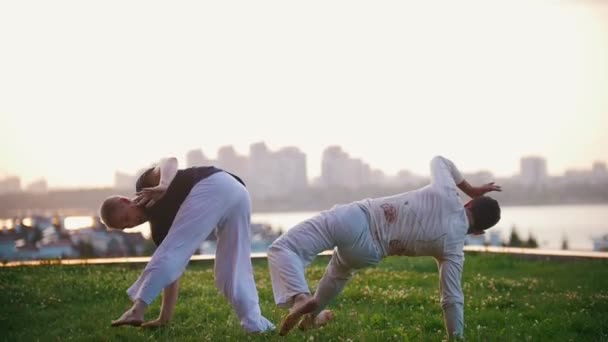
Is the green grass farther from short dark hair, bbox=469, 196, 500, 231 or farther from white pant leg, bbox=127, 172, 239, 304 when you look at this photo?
short dark hair, bbox=469, 196, 500, 231

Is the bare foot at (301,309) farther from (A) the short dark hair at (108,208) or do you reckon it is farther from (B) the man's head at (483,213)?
(A) the short dark hair at (108,208)

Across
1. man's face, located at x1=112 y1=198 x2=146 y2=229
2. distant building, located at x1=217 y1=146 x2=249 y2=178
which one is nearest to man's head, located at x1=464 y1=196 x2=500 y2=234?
man's face, located at x1=112 y1=198 x2=146 y2=229

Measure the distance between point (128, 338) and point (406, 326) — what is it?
102 inches

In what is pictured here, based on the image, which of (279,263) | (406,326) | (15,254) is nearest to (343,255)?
(279,263)

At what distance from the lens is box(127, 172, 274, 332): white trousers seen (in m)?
6.17

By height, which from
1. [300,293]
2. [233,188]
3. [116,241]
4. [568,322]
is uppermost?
[233,188]

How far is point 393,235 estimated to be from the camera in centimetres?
607

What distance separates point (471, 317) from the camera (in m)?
7.81

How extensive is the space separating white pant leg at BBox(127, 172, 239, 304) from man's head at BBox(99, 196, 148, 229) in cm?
31

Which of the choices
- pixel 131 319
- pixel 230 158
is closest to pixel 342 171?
pixel 230 158

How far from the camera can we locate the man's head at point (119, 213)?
20.3 feet

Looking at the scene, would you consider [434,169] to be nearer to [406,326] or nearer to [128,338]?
[406,326]

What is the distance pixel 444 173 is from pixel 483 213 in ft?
1.48

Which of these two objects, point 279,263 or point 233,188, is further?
point 233,188
